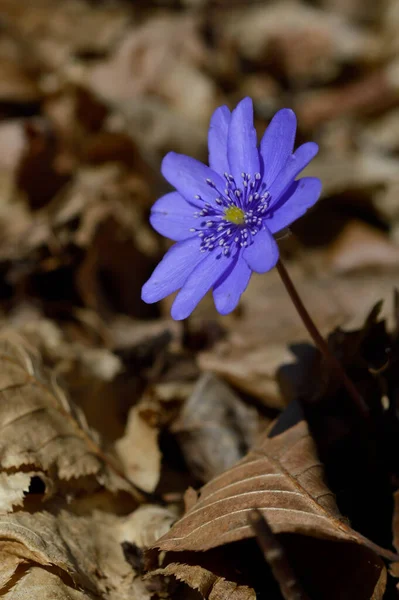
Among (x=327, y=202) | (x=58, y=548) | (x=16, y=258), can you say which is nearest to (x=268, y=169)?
(x=58, y=548)

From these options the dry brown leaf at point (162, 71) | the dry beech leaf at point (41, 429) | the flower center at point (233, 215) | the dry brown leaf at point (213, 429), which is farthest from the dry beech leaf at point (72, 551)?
the dry brown leaf at point (162, 71)

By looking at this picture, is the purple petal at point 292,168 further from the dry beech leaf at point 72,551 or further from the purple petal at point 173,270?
the dry beech leaf at point 72,551

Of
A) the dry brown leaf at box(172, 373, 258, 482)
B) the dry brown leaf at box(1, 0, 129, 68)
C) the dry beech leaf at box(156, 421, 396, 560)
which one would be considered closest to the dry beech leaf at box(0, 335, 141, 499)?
the dry brown leaf at box(172, 373, 258, 482)

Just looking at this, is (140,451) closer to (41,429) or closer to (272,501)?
(41,429)

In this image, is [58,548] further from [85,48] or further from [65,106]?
[85,48]

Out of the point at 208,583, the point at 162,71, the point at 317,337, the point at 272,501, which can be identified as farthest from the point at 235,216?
the point at 162,71

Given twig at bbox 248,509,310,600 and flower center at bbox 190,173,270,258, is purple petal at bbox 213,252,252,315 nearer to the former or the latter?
flower center at bbox 190,173,270,258
